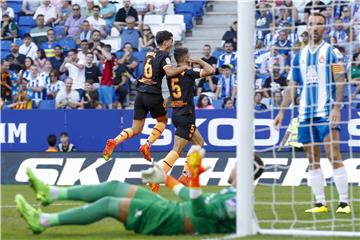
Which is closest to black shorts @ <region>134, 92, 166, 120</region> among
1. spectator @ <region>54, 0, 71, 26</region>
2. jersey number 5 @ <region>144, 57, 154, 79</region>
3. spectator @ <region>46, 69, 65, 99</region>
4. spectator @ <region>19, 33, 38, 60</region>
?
jersey number 5 @ <region>144, 57, 154, 79</region>

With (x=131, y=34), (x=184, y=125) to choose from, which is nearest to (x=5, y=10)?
(x=131, y=34)

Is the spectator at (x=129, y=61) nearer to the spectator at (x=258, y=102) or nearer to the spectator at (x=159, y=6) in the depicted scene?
the spectator at (x=159, y=6)

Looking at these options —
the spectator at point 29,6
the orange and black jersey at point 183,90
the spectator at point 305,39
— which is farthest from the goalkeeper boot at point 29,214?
the spectator at point 29,6

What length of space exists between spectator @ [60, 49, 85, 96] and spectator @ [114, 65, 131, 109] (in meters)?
0.90

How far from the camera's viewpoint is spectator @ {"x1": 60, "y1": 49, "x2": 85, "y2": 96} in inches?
918

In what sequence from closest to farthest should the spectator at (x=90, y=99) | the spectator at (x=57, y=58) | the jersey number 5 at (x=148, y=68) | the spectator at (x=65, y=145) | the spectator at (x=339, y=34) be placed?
the spectator at (x=339, y=34), the jersey number 5 at (x=148, y=68), the spectator at (x=65, y=145), the spectator at (x=90, y=99), the spectator at (x=57, y=58)

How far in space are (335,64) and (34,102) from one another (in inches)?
481

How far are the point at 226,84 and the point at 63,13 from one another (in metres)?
5.88

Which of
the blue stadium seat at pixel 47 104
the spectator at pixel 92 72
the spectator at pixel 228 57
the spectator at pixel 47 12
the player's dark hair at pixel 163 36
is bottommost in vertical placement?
the blue stadium seat at pixel 47 104

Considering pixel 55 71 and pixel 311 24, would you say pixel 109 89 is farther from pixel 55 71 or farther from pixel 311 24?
pixel 311 24

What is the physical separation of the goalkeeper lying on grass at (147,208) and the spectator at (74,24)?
15708mm

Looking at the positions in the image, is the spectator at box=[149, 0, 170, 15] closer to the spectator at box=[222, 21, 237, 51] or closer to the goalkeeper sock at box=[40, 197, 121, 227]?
the spectator at box=[222, 21, 237, 51]

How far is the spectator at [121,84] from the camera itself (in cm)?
2269

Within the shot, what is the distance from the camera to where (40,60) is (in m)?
24.0
